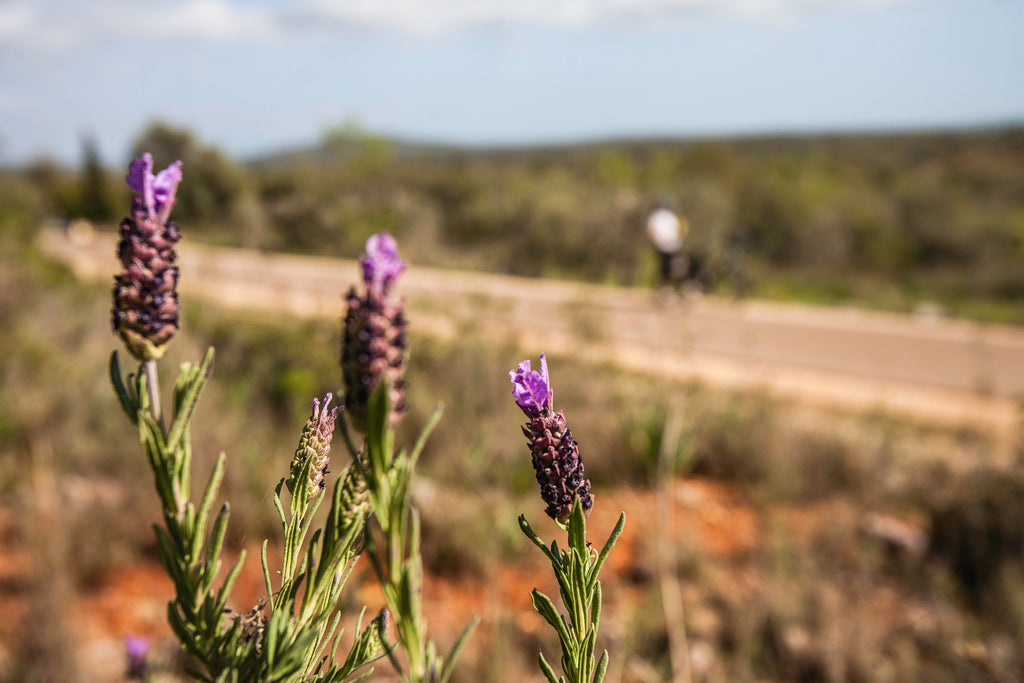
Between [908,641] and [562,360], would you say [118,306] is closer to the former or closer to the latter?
[908,641]

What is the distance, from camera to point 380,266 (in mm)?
658

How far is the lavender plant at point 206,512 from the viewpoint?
60 centimetres

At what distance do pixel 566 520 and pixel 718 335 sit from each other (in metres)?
13.6

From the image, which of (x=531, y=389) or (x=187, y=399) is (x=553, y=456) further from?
(x=187, y=399)

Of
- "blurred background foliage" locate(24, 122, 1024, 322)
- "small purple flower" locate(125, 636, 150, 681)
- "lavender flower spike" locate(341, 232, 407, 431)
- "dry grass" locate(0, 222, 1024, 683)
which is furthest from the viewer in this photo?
"blurred background foliage" locate(24, 122, 1024, 322)

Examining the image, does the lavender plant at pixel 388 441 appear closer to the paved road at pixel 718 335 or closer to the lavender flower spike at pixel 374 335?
the lavender flower spike at pixel 374 335

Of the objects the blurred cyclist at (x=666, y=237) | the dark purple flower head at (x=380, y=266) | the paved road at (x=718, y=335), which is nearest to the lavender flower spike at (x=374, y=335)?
the dark purple flower head at (x=380, y=266)

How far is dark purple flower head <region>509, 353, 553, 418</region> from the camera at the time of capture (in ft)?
1.93

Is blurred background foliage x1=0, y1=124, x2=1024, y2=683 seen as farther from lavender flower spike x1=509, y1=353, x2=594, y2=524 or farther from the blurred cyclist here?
the blurred cyclist

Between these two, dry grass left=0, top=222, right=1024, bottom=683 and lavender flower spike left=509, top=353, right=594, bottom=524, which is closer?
lavender flower spike left=509, top=353, right=594, bottom=524

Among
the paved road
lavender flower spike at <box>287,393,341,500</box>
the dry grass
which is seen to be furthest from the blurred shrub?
lavender flower spike at <box>287,393,341,500</box>

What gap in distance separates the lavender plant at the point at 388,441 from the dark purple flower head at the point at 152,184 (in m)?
0.18

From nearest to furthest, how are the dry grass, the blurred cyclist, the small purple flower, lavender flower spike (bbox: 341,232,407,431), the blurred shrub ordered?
lavender flower spike (bbox: 341,232,407,431), the small purple flower, the dry grass, the blurred cyclist, the blurred shrub

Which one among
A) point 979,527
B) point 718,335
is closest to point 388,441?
point 979,527
